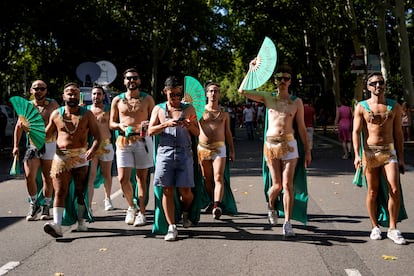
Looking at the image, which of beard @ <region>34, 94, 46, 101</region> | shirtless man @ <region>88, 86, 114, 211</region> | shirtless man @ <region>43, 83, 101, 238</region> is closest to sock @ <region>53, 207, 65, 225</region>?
shirtless man @ <region>43, 83, 101, 238</region>

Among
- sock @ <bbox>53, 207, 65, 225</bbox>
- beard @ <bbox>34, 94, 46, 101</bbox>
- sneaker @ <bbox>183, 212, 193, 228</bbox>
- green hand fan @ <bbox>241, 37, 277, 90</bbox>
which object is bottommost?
sneaker @ <bbox>183, 212, 193, 228</bbox>

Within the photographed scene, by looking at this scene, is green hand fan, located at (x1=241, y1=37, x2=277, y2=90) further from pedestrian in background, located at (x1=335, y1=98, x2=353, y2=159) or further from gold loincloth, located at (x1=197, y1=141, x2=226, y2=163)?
pedestrian in background, located at (x1=335, y1=98, x2=353, y2=159)

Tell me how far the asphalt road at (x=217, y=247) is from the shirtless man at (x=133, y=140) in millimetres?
481

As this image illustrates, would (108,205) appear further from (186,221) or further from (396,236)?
(396,236)

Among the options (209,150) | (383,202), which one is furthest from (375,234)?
(209,150)

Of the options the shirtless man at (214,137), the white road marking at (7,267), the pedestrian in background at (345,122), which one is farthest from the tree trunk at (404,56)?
the white road marking at (7,267)

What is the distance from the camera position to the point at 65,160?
7441 millimetres

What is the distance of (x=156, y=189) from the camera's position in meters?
7.38

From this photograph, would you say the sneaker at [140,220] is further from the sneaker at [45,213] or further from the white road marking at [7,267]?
the white road marking at [7,267]

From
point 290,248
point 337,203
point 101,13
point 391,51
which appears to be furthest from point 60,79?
point 290,248

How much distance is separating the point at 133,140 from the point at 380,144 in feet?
10.1

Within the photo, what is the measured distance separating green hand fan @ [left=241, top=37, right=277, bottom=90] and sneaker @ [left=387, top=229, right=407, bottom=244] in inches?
84.9

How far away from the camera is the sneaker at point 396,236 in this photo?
6.79 m

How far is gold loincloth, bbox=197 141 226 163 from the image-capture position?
28.8 ft
